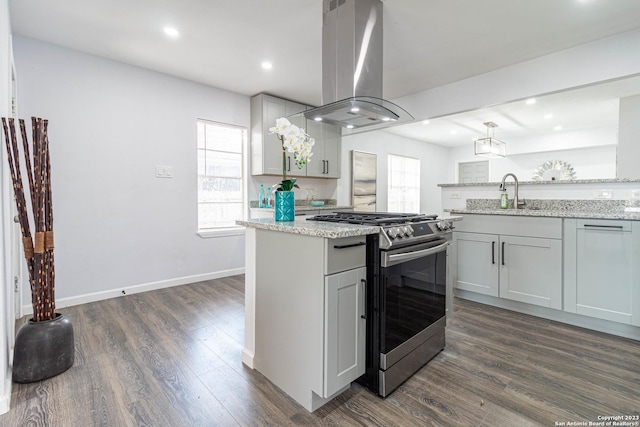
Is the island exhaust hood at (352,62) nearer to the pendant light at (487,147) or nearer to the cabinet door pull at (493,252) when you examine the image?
the cabinet door pull at (493,252)

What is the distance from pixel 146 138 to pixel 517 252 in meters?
4.06

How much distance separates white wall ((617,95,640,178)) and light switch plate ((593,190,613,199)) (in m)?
1.72

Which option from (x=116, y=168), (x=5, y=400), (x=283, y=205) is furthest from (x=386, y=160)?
(x=5, y=400)

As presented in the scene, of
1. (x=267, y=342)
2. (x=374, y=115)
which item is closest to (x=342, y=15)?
(x=374, y=115)

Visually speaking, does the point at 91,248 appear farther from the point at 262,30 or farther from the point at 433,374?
the point at 433,374

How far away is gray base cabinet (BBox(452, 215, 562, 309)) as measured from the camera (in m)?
2.71

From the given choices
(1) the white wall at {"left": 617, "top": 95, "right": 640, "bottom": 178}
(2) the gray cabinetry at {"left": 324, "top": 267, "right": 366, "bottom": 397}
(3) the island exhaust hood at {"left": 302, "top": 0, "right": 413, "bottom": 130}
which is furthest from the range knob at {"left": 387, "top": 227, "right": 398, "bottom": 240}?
(1) the white wall at {"left": 617, "top": 95, "right": 640, "bottom": 178}

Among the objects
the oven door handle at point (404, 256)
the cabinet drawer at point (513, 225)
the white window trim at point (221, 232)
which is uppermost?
the cabinet drawer at point (513, 225)

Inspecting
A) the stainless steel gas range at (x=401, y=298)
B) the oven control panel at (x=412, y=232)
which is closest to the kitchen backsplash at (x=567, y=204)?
the oven control panel at (x=412, y=232)

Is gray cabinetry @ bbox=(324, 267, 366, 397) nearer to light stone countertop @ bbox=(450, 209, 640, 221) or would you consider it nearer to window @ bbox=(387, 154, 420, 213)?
light stone countertop @ bbox=(450, 209, 640, 221)

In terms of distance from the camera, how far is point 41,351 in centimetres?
179

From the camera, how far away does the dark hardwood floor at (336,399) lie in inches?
59.5

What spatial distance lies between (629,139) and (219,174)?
17.9ft

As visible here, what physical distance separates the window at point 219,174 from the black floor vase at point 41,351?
7.40 feet
